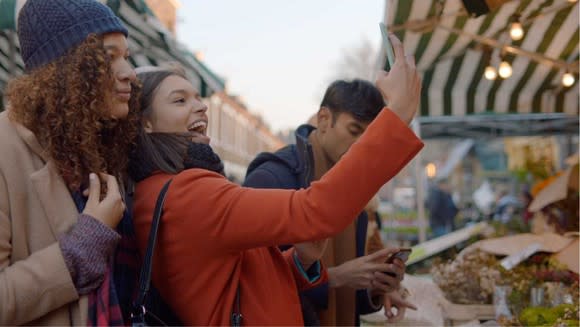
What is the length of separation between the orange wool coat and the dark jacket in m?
0.79

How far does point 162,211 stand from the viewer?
1638 millimetres

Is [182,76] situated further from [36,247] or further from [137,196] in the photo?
[36,247]

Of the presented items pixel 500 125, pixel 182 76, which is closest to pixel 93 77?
pixel 182 76

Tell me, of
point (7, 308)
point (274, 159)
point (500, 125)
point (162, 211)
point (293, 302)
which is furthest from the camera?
point (500, 125)

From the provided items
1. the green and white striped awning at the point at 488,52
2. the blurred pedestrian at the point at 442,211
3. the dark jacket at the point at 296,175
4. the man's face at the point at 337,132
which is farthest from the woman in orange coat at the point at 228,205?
the blurred pedestrian at the point at 442,211

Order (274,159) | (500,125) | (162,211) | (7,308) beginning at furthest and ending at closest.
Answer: (500,125), (274,159), (162,211), (7,308)

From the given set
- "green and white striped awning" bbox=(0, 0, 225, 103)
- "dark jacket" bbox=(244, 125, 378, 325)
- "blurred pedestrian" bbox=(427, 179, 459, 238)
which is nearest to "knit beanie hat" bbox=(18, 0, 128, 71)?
"dark jacket" bbox=(244, 125, 378, 325)

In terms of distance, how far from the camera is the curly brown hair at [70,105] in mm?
1529

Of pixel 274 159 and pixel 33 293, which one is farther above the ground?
pixel 274 159

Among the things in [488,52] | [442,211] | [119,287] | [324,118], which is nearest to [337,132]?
[324,118]

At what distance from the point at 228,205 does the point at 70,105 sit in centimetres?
42

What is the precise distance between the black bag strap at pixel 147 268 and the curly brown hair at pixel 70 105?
0.17 metres

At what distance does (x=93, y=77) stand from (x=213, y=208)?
410 millimetres

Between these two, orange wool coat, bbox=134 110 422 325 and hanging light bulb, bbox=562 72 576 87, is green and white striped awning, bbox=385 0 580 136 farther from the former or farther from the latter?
orange wool coat, bbox=134 110 422 325
